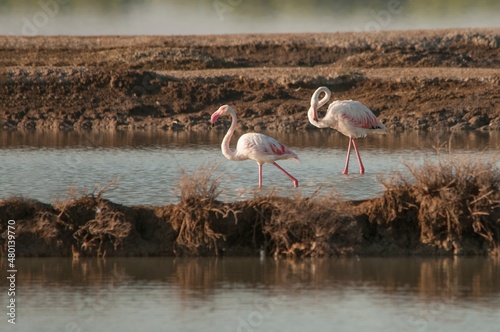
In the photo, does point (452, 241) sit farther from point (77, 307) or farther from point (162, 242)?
point (77, 307)

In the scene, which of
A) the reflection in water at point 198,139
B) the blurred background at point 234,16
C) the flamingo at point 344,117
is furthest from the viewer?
the blurred background at point 234,16

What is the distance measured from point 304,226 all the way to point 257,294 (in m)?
1.41

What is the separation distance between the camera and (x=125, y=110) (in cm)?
3053

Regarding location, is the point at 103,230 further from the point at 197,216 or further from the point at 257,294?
the point at 257,294

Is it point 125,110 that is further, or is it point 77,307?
point 125,110

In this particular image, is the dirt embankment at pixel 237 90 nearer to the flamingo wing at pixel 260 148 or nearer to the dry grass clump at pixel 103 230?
the flamingo wing at pixel 260 148

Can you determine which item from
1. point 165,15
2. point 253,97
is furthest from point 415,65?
point 165,15

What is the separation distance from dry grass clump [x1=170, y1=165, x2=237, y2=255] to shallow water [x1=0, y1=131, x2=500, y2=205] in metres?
1.04

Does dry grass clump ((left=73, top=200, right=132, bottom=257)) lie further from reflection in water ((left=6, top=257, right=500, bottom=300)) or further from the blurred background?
the blurred background

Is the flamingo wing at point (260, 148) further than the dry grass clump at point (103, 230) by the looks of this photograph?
Yes

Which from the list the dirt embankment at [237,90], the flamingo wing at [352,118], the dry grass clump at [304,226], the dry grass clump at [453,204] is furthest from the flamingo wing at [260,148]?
the dirt embankment at [237,90]

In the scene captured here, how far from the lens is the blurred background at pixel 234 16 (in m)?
59.5

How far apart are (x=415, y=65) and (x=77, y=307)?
82.5 feet

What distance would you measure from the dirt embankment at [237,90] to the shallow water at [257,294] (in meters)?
15.7
